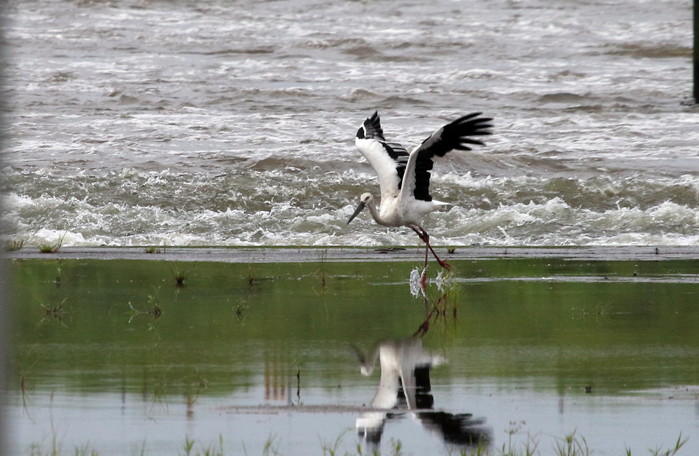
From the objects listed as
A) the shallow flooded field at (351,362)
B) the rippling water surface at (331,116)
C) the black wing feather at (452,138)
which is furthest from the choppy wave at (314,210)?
the shallow flooded field at (351,362)

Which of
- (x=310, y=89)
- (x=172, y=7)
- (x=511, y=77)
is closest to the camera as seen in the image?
(x=310, y=89)

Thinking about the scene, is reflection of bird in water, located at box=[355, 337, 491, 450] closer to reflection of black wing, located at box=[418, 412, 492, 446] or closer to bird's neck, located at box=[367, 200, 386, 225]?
reflection of black wing, located at box=[418, 412, 492, 446]

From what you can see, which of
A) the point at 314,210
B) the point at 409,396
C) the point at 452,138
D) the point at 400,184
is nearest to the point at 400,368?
the point at 409,396

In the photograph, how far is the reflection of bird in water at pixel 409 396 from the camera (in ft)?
15.6

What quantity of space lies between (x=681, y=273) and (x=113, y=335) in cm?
498

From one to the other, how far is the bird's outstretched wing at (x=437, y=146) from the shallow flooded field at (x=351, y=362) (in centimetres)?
116

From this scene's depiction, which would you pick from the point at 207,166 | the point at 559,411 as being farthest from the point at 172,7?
the point at 559,411

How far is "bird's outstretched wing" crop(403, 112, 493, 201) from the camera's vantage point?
10.8m

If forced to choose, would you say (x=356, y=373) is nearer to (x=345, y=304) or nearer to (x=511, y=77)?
(x=345, y=304)

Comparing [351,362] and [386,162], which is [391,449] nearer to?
[351,362]

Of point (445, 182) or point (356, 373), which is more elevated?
point (356, 373)

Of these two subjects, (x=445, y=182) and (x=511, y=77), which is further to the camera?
(x=511, y=77)

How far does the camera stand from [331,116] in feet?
80.9

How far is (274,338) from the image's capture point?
712 cm
